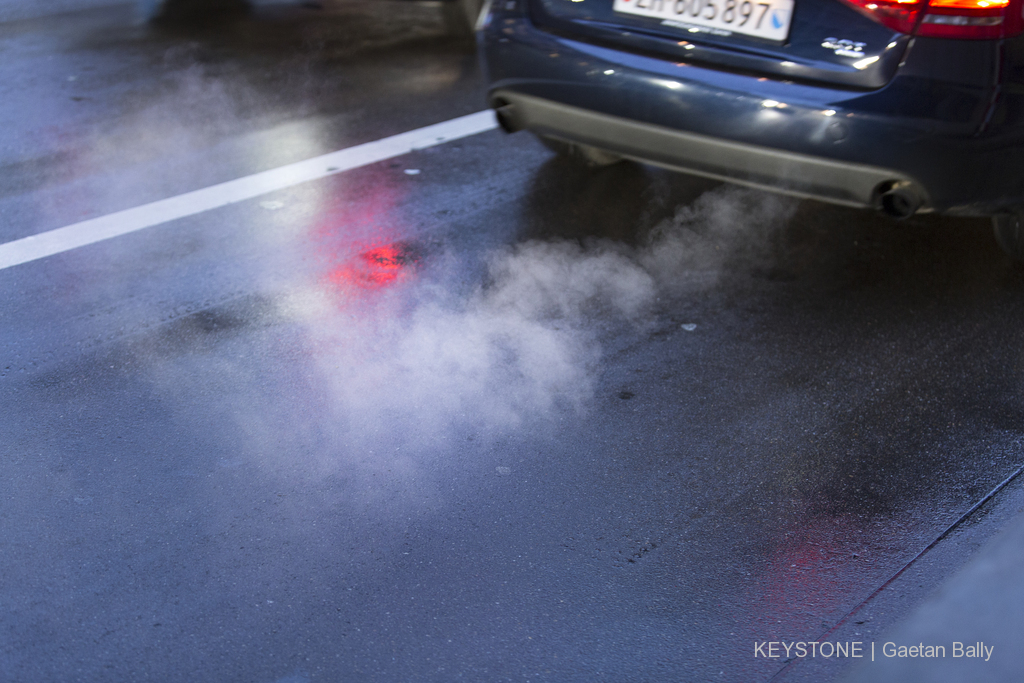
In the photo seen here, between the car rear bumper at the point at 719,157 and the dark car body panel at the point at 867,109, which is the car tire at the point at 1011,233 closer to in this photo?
the dark car body panel at the point at 867,109

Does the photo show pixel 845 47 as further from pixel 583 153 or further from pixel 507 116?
pixel 583 153

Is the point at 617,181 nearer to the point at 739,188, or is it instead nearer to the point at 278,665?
the point at 739,188

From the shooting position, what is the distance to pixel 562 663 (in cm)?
210

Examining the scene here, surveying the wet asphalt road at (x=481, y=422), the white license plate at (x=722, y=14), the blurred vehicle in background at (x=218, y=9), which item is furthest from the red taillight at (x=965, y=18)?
the blurred vehicle in background at (x=218, y=9)

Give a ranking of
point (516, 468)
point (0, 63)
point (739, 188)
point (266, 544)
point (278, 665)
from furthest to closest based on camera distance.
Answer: point (0, 63), point (739, 188), point (516, 468), point (266, 544), point (278, 665)

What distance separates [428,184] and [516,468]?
2.14 meters

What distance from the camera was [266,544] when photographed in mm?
2412

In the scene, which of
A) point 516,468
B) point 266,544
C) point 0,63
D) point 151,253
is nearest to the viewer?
point 266,544

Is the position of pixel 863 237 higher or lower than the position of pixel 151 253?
higher

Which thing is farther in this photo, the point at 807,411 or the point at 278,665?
the point at 807,411

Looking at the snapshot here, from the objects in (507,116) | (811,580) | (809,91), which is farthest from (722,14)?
(811,580)

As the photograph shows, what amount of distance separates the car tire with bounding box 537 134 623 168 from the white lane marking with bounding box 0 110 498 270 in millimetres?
689

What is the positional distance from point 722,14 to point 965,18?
707mm

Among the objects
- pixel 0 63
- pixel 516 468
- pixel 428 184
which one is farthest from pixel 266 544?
pixel 0 63
